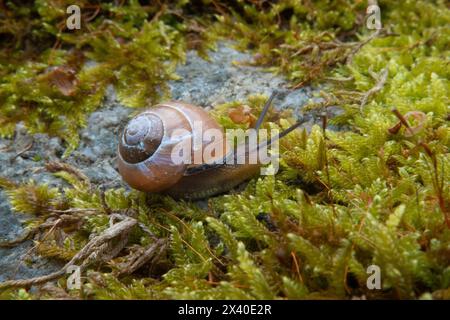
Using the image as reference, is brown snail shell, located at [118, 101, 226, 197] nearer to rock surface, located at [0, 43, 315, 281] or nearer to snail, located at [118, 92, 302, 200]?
snail, located at [118, 92, 302, 200]

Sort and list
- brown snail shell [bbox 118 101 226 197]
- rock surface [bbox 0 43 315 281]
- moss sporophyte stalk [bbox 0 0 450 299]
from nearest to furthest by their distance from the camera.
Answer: moss sporophyte stalk [bbox 0 0 450 299], brown snail shell [bbox 118 101 226 197], rock surface [bbox 0 43 315 281]

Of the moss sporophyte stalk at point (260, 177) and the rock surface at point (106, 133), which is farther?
the rock surface at point (106, 133)

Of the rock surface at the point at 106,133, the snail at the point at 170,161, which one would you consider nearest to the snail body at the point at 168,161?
the snail at the point at 170,161

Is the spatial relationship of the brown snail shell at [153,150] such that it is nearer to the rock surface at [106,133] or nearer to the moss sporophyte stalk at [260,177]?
the moss sporophyte stalk at [260,177]

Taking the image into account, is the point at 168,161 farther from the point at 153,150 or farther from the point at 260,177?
the point at 260,177

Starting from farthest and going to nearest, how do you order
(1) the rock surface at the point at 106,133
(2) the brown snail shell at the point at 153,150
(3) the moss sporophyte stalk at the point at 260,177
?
(1) the rock surface at the point at 106,133 → (2) the brown snail shell at the point at 153,150 → (3) the moss sporophyte stalk at the point at 260,177

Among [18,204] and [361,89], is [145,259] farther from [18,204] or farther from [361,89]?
[361,89]

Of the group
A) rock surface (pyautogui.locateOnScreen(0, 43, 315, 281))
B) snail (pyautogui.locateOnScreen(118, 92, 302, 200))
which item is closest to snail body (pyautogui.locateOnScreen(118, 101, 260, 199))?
snail (pyautogui.locateOnScreen(118, 92, 302, 200))

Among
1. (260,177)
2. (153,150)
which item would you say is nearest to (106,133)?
(153,150)
